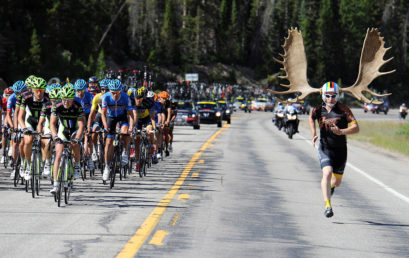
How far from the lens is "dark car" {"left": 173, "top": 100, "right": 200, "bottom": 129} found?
139ft

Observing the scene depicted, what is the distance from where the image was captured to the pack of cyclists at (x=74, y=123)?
38.5 feet

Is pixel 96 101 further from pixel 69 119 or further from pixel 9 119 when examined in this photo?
pixel 69 119

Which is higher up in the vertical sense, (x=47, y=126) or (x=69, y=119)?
(x=69, y=119)

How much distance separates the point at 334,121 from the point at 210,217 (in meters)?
2.29

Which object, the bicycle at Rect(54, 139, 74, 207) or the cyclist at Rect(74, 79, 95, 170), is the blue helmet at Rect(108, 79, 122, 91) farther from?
the bicycle at Rect(54, 139, 74, 207)

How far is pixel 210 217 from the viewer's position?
403 inches

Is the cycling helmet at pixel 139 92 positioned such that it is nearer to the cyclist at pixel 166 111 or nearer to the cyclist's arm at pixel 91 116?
the cyclist's arm at pixel 91 116

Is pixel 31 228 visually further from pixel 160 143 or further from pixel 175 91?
pixel 175 91

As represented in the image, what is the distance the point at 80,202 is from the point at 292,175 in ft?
22.4

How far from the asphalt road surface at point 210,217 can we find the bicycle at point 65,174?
0.20 m

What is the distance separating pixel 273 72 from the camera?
505ft

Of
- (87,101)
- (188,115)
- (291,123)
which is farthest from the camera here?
(188,115)

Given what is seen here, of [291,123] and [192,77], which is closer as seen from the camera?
[291,123]

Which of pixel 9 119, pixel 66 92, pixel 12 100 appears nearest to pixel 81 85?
pixel 12 100
